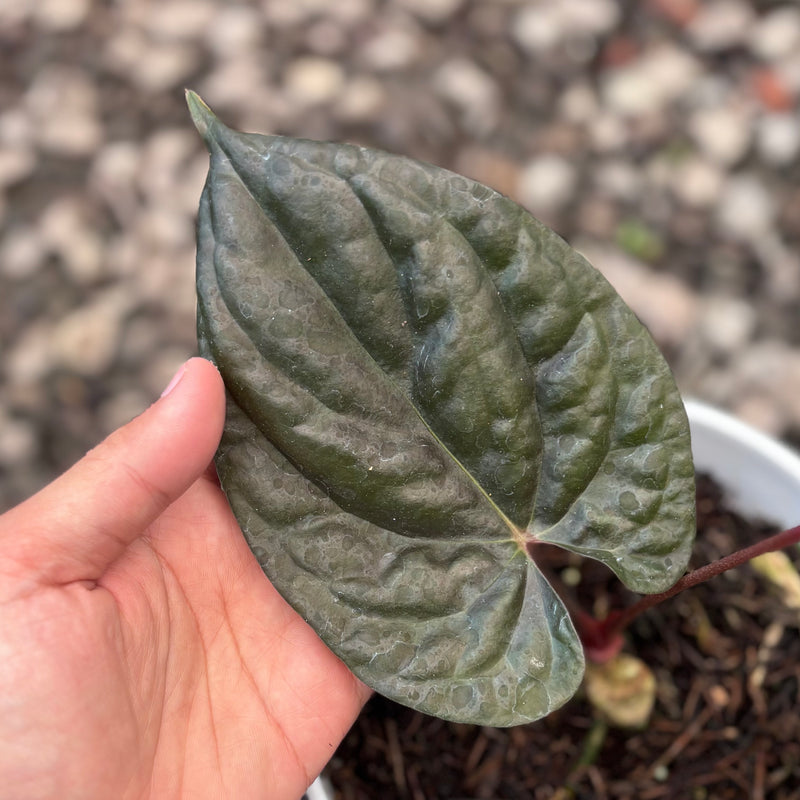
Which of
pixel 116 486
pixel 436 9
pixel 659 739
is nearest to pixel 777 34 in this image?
pixel 436 9

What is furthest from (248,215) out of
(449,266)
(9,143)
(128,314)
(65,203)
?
(9,143)

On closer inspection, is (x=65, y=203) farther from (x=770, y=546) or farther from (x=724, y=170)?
(x=770, y=546)

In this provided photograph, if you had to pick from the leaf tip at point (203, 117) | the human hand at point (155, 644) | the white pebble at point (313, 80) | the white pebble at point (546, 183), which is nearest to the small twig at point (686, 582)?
the human hand at point (155, 644)

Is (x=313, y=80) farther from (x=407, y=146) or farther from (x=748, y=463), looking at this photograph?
(x=748, y=463)

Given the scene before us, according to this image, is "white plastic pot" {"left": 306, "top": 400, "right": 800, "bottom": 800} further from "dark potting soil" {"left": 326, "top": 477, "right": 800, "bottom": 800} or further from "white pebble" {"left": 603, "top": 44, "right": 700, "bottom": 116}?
"white pebble" {"left": 603, "top": 44, "right": 700, "bottom": 116}

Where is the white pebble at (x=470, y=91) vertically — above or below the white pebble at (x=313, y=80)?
below

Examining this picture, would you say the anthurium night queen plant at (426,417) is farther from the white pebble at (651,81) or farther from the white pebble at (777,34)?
the white pebble at (777,34)
